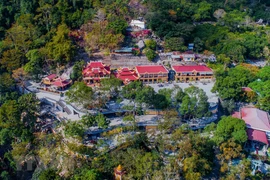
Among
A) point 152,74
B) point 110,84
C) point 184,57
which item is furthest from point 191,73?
point 110,84

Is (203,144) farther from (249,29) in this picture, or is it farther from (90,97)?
(249,29)

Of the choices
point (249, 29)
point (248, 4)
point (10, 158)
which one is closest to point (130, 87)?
point (10, 158)

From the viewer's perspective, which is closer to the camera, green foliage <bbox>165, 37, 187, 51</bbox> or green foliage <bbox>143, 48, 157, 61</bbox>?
green foliage <bbox>143, 48, 157, 61</bbox>

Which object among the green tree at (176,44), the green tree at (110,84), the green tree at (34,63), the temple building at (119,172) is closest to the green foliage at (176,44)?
the green tree at (176,44)

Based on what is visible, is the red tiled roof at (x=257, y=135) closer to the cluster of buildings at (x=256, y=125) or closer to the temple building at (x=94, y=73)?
the cluster of buildings at (x=256, y=125)

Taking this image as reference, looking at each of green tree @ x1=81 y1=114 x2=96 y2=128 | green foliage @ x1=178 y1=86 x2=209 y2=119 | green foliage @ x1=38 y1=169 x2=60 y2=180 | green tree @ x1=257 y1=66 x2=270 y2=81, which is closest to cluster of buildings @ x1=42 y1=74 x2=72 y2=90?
green tree @ x1=81 y1=114 x2=96 y2=128

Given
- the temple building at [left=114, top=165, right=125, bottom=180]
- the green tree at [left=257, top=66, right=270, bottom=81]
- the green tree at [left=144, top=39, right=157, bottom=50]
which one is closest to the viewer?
the temple building at [left=114, top=165, right=125, bottom=180]

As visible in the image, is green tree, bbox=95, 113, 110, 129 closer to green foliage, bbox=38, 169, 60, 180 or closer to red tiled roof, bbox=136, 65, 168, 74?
green foliage, bbox=38, 169, 60, 180
